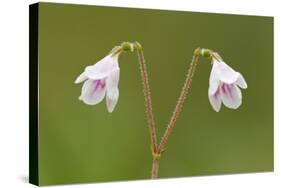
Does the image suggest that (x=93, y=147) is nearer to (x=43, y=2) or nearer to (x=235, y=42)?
(x=43, y=2)

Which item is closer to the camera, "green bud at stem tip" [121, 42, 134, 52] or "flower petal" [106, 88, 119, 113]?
"flower petal" [106, 88, 119, 113]

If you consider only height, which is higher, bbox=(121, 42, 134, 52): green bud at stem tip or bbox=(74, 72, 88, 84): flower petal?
bbox=(121, 42, 134, 52): green bud at stem tip

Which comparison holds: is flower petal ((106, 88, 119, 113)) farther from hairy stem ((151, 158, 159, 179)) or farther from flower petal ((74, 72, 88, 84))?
hairy stem ((151, 158, 159, 179))

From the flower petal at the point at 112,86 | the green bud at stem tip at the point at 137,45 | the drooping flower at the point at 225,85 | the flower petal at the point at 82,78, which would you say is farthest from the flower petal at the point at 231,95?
the flower petal at the point at 82,78

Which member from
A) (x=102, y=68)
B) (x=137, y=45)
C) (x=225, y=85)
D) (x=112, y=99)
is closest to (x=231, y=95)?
(x=225, y=85)

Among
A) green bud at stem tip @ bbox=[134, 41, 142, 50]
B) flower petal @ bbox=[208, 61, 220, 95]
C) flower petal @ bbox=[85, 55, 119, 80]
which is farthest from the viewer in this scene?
green bud at stem tip @ bbox=[134, 41, 142, 50]

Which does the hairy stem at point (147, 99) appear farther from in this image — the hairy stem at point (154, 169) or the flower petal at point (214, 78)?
the flower petal at point (214, 78)

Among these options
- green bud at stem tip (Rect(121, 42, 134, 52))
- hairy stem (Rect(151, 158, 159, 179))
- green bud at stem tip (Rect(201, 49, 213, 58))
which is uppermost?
green bud at stem tip (Rect(121, 42, 134, 52))

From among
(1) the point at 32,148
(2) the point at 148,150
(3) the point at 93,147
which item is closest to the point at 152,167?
(2) the point at 148,150

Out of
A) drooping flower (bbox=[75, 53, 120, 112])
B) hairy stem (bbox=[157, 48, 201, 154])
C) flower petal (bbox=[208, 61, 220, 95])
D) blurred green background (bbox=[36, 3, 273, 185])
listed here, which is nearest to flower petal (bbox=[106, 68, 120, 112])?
drooping flower (bbox=[75, 53, 120, 112])
